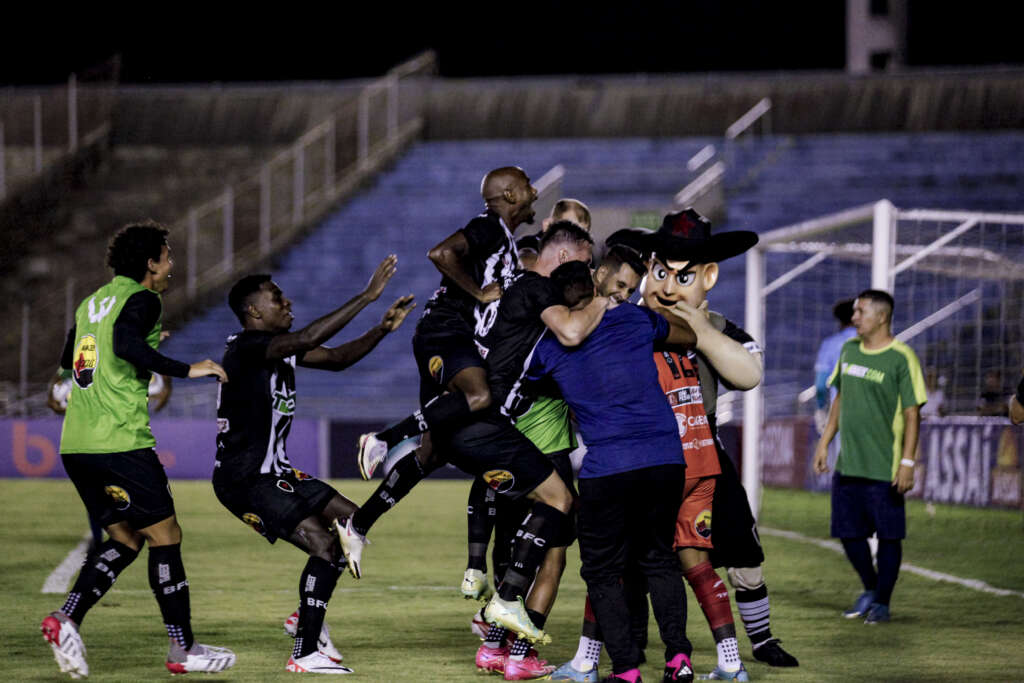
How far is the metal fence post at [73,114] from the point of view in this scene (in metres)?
30.6

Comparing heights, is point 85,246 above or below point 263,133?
below

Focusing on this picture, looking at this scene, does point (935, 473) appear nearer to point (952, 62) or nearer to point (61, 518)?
point (61, 518)

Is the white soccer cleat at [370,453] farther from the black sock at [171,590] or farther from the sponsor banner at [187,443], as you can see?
the sponsor banner at [187,443]

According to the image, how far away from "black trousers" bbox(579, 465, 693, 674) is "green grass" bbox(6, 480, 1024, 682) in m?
0.64

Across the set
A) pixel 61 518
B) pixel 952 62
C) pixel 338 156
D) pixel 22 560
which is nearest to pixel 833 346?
pixel 22 560

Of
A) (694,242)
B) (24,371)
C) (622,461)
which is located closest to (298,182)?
(24,371)

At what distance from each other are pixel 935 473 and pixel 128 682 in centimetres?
1268

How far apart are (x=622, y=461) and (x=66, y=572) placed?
20.1ft

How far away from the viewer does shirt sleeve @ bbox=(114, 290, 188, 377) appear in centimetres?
603

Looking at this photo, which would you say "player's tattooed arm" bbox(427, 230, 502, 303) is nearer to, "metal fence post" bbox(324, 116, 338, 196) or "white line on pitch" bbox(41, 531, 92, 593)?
"white line on pitch" bbox(41, 531, 92, 593)

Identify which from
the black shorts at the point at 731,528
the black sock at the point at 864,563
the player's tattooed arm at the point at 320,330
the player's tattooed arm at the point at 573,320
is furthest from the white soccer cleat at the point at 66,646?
the black sock at the point at 864,563

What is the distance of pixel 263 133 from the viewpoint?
105 feet

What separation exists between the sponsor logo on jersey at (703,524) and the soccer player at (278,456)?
1.56m

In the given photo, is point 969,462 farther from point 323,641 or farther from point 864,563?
point 323,641
